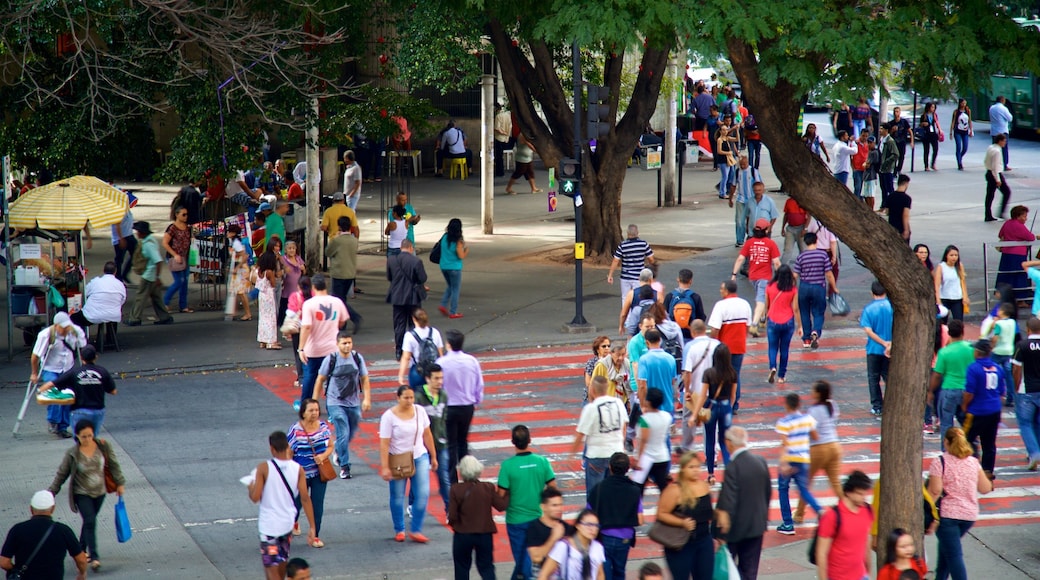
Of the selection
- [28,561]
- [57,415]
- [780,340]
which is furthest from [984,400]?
[57,415]

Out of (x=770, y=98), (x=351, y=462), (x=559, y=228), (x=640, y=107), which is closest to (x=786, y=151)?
(x=770, y=98)

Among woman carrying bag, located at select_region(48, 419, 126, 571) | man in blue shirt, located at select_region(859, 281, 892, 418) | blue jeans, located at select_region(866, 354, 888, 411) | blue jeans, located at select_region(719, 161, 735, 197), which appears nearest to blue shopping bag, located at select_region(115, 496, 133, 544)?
woman carrying bag, located at select_region(48, 419, 126, 571)

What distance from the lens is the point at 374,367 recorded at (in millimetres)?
→ 17109

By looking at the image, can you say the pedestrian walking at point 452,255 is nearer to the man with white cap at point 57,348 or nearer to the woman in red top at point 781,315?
the woman in red top at point 781,315

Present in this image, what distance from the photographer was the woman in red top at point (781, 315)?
15.1 meters

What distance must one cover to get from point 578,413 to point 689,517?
5.78 m

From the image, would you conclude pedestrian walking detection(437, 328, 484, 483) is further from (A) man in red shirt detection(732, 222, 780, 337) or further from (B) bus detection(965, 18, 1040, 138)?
(B) bus detection(965, 18, 1040, 138)

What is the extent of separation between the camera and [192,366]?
1723 centimetres

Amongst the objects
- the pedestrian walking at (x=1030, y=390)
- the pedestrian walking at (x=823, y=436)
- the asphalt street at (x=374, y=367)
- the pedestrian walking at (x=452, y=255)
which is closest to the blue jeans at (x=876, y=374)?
the asphalt street at (x=374, y=367)

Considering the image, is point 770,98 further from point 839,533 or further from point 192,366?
point 192,366

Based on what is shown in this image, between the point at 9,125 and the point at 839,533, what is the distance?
584 inches

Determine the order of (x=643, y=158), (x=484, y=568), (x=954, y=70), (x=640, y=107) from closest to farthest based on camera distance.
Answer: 1. (x=484, y=568)
2. (x=954, y=70)
3. (x=640, y=107)
4. (x=643, y=158)

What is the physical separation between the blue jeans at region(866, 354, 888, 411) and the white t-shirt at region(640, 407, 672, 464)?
433cm

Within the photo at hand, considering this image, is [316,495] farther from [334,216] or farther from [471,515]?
[334,216]
